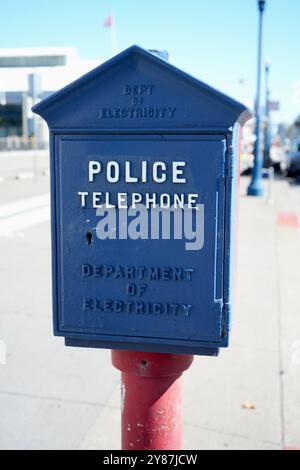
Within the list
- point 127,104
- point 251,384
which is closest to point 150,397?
point 127,104

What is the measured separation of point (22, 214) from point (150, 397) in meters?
8.10

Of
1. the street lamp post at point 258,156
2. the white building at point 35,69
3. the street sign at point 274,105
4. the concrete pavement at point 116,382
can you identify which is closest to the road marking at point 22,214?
the white building at point 35,69

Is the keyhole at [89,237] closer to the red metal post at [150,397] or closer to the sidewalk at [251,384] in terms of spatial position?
the red metal post at [150,397]

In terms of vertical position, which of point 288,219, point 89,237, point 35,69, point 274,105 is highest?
point 274,105

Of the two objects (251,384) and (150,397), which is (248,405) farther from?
(150,397)

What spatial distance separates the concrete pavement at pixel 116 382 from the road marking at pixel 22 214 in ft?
8.47

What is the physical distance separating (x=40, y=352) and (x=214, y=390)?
1.23m

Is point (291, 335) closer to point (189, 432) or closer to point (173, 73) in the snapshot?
point (189, 432)

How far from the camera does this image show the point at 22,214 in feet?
31.6

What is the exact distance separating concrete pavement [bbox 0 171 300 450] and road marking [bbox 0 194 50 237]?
2.58 m

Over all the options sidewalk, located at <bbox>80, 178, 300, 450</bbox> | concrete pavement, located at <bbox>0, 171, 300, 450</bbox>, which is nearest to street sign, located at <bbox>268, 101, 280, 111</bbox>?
sidewalk, located at <bbox>80, 178, 300, 450</bbox>

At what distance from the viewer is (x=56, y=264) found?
1778 mm

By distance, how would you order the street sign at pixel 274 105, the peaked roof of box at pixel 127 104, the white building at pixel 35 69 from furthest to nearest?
1. the street sign at pixel 274 105
2. the white building at pixel 35 69
3. the peaked roof of box at pixel 127 104

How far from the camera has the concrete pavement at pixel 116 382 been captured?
292cm
